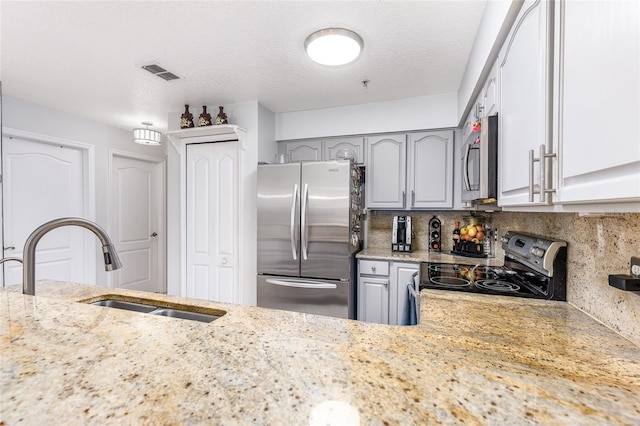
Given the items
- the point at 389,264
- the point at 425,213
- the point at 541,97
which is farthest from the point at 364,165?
the point at 541,97

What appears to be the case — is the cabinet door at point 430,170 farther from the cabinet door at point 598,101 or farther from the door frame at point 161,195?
the door frame at point 161,195

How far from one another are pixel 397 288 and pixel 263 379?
2337mm

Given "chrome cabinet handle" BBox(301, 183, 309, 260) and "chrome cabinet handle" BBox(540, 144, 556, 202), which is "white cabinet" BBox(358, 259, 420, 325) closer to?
"chrome cabinet handle" BBox(301, 183, 309, 260)

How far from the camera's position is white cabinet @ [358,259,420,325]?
2660 mm

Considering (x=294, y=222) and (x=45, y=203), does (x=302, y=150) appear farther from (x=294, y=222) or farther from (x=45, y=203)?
(x=45, y=203)

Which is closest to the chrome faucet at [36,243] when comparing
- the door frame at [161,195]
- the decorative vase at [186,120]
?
the decorative vase at [186,120]

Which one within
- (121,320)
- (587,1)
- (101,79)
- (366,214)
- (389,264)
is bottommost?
(389,264)

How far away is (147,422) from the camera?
0.40m

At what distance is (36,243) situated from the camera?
1.02 metres

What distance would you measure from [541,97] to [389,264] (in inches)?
76.1

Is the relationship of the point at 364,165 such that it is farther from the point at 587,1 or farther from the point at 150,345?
the point at 150,345

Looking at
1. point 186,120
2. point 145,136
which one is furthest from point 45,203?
point 186,120

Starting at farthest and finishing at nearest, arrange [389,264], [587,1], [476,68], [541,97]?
[389,264], [476,68], [541,97], [587,1]

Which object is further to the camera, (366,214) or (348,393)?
(366,214)
